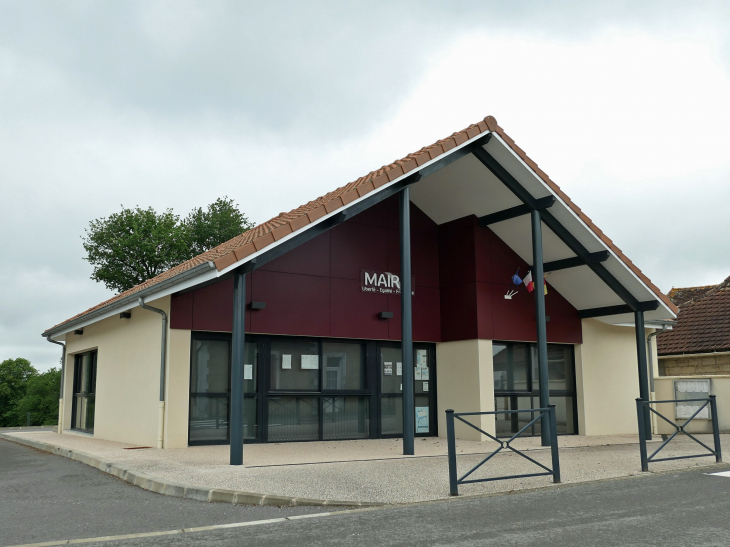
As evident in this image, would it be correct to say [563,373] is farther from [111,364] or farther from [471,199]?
[111,364]

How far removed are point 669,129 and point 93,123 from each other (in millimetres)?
14664

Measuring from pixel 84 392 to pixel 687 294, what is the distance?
18.2 meters

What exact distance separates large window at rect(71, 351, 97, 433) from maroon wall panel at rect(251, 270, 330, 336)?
5.25 metres

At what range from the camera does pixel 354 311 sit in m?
12.4

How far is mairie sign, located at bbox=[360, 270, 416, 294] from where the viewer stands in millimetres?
12688

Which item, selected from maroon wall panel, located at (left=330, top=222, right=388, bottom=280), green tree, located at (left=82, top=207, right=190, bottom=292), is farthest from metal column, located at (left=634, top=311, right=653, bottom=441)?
green tree, located at (left=82, top=207, right=190, bottom=292)

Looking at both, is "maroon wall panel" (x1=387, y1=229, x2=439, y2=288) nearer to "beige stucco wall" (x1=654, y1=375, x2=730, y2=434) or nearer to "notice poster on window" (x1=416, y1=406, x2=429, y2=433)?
"notice poster on window" (x1=416, y1=406, x2=429, y2=433)

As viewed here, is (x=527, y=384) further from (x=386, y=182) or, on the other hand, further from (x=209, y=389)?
(x=209, y=389)

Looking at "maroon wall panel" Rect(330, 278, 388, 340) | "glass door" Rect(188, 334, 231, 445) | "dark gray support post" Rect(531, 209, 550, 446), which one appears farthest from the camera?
Answer: "maroon wall panel" Rect(330, 278, 388, 340)

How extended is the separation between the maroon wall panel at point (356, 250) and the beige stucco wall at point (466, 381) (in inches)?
87.1

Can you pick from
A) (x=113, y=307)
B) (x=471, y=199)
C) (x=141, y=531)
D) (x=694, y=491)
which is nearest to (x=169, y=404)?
(x=113, y=307)

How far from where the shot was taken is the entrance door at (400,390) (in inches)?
503

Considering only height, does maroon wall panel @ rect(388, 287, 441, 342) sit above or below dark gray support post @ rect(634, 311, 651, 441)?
above

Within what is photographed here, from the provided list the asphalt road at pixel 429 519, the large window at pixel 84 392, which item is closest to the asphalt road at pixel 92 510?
the asphalt road at pixel 429 519
